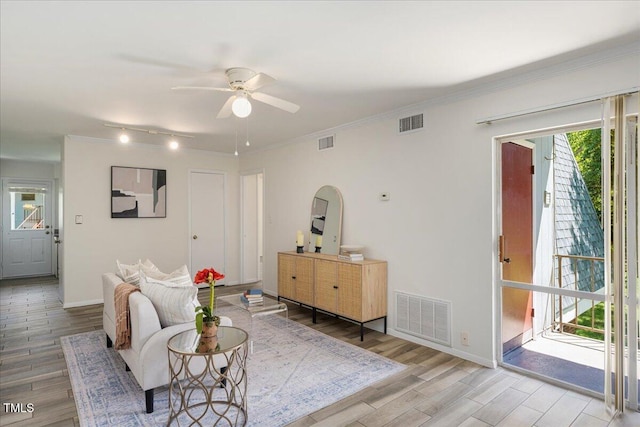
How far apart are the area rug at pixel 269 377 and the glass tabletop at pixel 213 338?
529 millimetres

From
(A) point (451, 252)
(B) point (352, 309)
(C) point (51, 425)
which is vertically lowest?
(C) point (51, 425)

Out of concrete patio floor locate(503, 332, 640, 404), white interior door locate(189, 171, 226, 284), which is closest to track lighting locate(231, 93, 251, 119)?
concrete patio floor locate(503, 332, 640, 404)

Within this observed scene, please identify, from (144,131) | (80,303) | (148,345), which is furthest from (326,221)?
(80,303)

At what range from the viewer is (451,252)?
11.3ft

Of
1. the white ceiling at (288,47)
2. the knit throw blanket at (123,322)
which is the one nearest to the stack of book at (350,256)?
the white ceiling at (288,47)

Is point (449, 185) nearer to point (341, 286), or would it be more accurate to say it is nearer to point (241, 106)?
point (341, 286)

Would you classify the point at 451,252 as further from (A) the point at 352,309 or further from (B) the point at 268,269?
(B) the point at 268,269

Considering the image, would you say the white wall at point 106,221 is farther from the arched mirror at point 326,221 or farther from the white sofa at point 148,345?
the white sofa at point 148,345

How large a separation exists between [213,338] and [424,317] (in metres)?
2.25

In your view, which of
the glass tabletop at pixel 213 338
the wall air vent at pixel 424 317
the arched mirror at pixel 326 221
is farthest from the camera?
the arched mirror at pixel 326 221

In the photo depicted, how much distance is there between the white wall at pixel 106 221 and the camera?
5180 millimetres

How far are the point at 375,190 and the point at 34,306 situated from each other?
5.29 m

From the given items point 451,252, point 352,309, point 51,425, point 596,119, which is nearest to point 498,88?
point 596,119

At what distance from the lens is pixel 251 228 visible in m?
6.95
